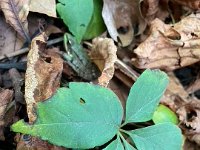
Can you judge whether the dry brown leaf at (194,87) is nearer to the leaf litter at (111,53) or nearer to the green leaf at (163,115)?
the leaf litter at (111,53)

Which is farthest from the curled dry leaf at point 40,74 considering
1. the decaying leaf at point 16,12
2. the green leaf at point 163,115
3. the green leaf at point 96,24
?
the green leaf at point 163,115

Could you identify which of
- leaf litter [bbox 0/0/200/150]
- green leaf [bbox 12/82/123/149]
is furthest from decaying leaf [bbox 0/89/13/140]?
green leaf [bbox 12/82/123/149]

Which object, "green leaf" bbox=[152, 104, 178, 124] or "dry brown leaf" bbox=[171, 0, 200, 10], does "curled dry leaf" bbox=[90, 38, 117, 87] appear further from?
"dry brown leaf" bbox=[171, 0, 200, 10]

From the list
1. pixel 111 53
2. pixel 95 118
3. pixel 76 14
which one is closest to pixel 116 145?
pixel 95 118

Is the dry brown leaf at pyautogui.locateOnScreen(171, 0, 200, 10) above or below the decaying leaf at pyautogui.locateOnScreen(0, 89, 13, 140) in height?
above

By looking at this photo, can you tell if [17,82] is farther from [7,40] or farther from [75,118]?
[75,118]

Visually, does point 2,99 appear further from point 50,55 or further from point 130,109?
point 130,109
